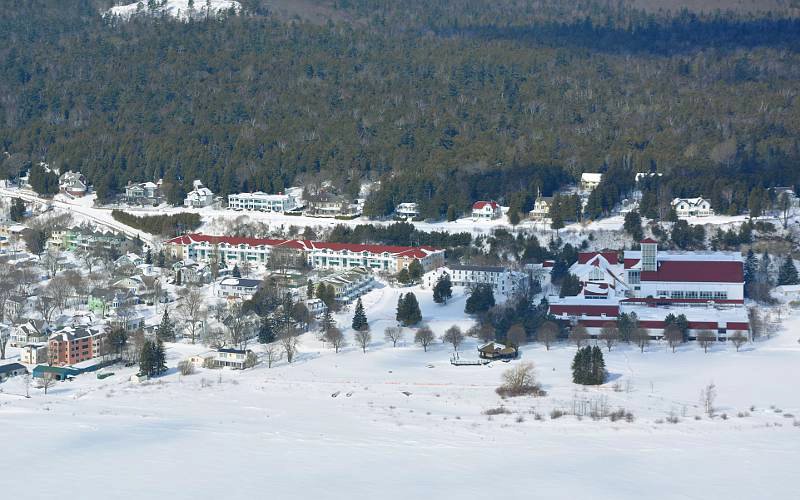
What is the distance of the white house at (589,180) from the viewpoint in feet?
176

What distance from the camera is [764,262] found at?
4288 cm

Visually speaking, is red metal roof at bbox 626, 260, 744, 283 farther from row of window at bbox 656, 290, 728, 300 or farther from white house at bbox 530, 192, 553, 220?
white house at bbox 530, 192, 553, 220

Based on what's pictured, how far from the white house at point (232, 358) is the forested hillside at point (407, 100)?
57.7 feet

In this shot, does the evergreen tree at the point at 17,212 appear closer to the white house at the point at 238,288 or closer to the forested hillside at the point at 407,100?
the forested hillside at the point at 407,100

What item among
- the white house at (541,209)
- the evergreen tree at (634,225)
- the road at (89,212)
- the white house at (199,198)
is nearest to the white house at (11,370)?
the road at (89,212)

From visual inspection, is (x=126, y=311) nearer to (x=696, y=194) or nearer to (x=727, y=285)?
(x=727, y=285)

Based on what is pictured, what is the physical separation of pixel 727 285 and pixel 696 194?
1092 cm

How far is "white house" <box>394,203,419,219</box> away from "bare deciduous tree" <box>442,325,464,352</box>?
15.6m

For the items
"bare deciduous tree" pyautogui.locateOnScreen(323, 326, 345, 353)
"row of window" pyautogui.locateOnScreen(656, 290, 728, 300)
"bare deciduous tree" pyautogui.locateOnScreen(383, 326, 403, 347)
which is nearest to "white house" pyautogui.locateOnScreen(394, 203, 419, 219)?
"row of window" pyautogui.locateOnScreen(656, 290, 728, 300)

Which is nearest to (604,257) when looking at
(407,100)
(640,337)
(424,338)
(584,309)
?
(584,309)

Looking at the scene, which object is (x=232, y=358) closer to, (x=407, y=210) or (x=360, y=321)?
(x=360, y=321)

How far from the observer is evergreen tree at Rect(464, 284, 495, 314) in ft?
126

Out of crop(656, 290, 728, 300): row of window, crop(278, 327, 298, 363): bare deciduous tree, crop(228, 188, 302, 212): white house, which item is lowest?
crop(278, 327, 298, 363): bare deciduous tree

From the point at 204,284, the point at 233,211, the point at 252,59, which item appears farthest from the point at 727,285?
the point at 252,59
